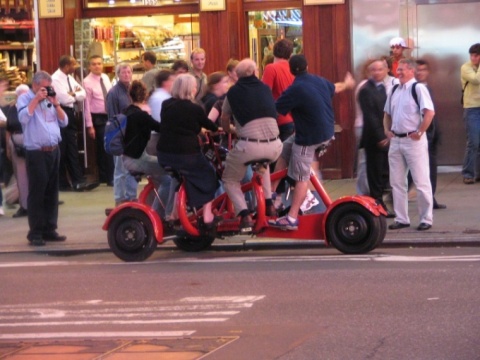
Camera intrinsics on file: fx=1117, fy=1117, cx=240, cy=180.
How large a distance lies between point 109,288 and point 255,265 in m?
1.56

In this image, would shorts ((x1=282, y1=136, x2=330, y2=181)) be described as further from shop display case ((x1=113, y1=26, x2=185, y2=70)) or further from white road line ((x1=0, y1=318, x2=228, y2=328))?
shop display case ((x1=113, y1=26, x2=185, y2=70))

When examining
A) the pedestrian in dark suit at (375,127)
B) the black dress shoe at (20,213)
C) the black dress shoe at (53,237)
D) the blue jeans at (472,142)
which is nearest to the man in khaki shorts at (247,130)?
the pedestrian in dark suit at (375,127)

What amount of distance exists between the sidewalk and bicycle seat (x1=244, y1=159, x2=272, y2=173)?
1.41m

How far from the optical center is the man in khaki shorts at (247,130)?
10.9 metres

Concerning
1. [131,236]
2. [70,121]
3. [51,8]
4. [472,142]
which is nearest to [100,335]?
[131,236]

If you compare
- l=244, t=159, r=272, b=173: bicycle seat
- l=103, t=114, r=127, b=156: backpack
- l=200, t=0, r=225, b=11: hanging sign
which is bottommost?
l=244, t=159, r=272, b=173: bicycle seat

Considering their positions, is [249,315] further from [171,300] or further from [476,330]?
[476,330]

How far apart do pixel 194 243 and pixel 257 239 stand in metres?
0.85

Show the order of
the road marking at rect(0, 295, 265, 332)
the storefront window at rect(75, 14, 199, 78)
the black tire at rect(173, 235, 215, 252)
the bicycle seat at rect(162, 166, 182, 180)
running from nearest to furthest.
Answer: the road marking at rect(0, 295, 265, 332) < the bicycle seat at rect(162, 166, 182, 180) < the black tire at rect(173, 235, 215, 252) < the storefront window at rect(75, 14, 199, 78)

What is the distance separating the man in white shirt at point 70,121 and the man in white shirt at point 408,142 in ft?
18.9

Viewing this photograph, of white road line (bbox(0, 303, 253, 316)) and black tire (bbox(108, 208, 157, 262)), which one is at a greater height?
black tire (bbox(108, 208, 157, 262))

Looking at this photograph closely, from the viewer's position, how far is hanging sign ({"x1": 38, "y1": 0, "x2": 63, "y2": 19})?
56.9ft

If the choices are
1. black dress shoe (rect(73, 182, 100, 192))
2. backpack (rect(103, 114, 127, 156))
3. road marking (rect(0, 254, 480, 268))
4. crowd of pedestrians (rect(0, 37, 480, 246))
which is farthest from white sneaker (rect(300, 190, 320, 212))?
black dress shoe (rect(73, 182, 100, 192))

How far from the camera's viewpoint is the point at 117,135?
1163 cm
